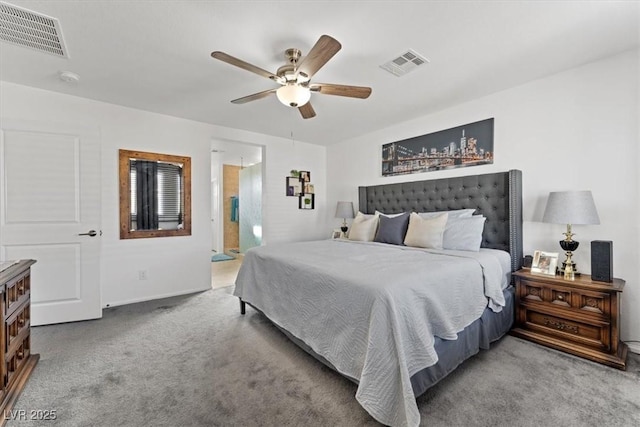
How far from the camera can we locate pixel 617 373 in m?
1.90

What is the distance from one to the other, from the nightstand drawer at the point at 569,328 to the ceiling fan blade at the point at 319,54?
267 cm

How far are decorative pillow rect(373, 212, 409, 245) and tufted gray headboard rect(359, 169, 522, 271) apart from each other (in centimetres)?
42

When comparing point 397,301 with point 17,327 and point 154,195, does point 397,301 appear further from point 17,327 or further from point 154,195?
point 154,195

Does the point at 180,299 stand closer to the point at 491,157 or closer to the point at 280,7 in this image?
the point at 280,7

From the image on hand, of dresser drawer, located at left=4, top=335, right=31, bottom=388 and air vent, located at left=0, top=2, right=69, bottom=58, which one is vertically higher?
air vent, located at left=0, top=2, right=69, bottom=58

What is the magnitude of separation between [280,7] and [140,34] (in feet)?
3.54

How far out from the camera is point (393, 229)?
3354 millimetres

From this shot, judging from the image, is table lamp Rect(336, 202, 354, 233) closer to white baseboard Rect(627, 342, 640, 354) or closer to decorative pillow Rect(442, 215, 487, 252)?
decorative pillow Rect(442, 215, 487, 252)

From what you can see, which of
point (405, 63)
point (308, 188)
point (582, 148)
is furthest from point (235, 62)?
point (308, 188)

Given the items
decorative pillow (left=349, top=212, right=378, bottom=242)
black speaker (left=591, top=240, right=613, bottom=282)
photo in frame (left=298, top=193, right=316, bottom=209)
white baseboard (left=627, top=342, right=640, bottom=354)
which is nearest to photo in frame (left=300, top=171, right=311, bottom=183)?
photo in frame (left=298, top=193, right=316, bottom=209)

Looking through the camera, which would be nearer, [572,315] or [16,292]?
[16,292]

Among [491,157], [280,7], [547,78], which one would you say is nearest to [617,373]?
[491,157]

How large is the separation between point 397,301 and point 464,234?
1.70 m

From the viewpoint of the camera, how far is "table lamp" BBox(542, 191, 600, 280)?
7.17 ft
